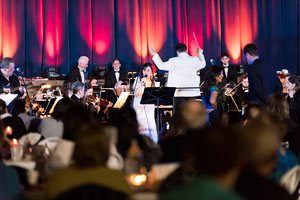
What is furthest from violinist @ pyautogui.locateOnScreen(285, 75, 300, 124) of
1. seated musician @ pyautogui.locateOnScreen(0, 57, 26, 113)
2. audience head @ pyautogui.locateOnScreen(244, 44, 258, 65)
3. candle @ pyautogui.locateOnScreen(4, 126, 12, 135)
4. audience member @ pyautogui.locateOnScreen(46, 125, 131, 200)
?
audience member @ pyautogui.locateOnScreen(46, 125, 131, 200)

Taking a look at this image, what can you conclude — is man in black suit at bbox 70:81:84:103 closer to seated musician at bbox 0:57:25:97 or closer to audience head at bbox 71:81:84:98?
audience head at bbox 71:81:84:98

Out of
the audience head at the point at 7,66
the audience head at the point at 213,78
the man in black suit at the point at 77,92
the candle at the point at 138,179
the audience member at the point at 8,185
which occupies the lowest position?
the candle at the point at 138,179

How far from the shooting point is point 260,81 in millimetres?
8484

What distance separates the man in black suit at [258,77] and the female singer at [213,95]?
265 cm

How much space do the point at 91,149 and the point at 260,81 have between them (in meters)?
5.67

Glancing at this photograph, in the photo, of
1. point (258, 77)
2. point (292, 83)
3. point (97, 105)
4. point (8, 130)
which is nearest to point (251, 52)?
point (258, 77)

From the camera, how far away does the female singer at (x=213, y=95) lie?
37.6 ft

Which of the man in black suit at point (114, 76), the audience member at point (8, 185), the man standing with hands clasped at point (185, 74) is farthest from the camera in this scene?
the man in black suit at point (114, 76)

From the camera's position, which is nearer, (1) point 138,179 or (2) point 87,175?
(2) point 87,175

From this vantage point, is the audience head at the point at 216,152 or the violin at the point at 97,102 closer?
the audience head at the point at 216,152

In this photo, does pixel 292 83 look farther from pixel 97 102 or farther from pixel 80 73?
pixel 80 73

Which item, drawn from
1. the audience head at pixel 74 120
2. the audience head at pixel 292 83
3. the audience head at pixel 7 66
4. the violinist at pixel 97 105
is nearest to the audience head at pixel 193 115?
the audience head at pixel 74 120

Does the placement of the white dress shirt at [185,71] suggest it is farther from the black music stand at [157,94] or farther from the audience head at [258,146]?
the audience head at [258,146]

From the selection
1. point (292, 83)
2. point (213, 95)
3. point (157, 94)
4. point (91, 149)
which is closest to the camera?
point (91, 149)
